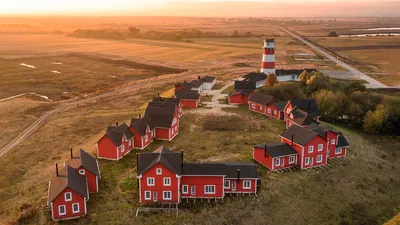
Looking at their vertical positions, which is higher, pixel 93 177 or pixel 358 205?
pixel 93 177

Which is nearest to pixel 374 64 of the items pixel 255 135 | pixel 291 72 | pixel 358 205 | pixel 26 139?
pixel 291 72

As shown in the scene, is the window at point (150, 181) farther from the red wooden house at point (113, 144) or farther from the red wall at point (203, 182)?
the red wooden house at point (113, 144)

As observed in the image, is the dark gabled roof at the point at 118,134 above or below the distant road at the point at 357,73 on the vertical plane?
below

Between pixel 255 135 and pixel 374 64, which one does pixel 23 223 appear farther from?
pixel 374 64

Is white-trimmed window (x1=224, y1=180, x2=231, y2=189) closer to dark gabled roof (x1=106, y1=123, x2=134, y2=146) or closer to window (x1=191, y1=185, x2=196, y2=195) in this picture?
window (x1=191, y1=185, x2=196, y2=195)

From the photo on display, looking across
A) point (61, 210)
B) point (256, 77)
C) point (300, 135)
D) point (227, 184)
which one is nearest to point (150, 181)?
point (227, 184)

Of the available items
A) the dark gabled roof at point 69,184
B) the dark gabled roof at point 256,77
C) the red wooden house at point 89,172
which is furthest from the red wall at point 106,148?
the dark gabled roof at point 256,77
